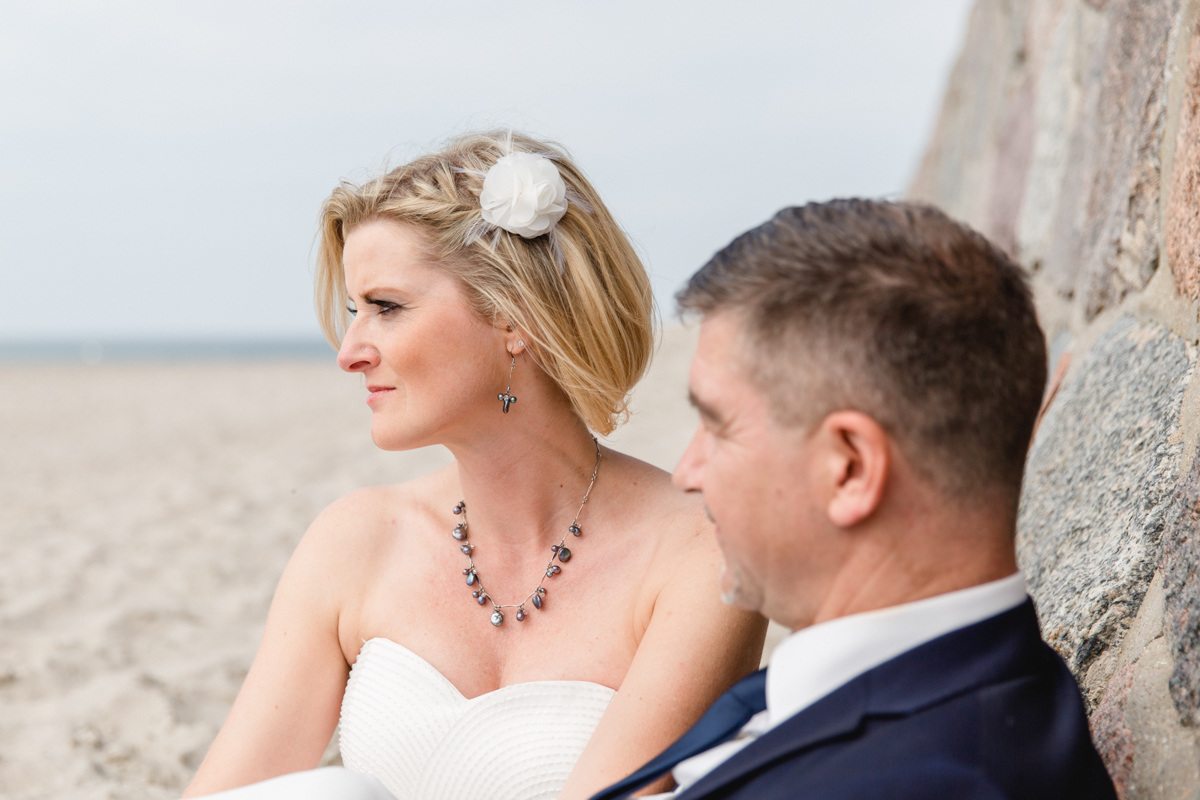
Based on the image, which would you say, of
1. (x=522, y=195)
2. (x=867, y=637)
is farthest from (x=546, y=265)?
(x=867, y=637)

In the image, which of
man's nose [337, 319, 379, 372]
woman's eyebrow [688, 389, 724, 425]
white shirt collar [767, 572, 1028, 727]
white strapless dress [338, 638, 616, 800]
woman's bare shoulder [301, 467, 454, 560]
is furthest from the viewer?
woman's bare shoulder [301, 467, 454, 560]

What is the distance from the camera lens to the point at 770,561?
1.19 meters

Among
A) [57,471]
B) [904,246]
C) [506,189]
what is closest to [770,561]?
[904,246]

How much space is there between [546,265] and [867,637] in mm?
1275

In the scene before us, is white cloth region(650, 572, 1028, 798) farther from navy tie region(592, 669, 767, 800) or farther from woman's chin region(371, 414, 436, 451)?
woman's chin region(371, 414, 436, 451)

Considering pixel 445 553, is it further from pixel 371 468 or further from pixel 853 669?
pixel 371 468

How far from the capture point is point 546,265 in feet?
7.07

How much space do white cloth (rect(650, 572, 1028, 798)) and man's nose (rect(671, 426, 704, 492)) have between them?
231 millimetres

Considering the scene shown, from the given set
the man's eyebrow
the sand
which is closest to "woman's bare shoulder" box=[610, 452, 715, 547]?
the man's eyebrow

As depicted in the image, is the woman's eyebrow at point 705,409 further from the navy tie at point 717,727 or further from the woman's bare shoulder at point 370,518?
the woman's bare shoulder at point 370,518

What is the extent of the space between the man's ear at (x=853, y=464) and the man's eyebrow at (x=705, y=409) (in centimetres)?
14

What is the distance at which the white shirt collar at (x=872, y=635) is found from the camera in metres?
1.07

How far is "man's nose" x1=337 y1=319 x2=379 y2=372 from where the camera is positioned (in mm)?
2078

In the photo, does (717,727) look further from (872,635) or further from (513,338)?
(513,338)
